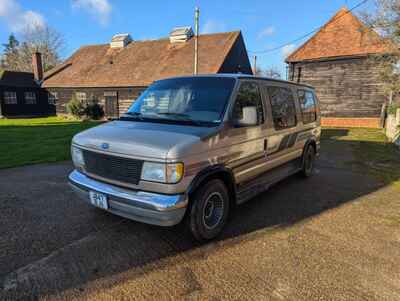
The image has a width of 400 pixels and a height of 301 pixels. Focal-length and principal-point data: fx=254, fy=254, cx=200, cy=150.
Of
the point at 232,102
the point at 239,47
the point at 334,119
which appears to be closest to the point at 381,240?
the point at 232,102

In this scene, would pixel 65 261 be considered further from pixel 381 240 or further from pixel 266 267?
pixel 381 240

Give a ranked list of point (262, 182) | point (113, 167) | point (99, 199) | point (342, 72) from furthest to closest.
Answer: point (342, 72), point (262, 182), point (99, 199), point (113, 167)

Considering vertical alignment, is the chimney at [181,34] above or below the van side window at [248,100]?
above

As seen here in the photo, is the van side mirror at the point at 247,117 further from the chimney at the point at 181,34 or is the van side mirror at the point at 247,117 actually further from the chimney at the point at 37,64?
the chimney at the point at 37,64

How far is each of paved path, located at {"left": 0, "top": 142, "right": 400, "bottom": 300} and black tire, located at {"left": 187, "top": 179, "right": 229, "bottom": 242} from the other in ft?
0.62

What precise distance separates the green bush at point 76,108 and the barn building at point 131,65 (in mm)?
1338

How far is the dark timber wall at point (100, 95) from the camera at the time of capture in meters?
23.1

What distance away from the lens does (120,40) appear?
87.4 feet

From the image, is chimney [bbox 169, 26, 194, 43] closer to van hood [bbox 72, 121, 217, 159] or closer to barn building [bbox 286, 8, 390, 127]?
barn building [bbox 286, 8, 390, 127]

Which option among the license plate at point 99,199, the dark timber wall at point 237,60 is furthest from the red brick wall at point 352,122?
the license plate at point 99,199

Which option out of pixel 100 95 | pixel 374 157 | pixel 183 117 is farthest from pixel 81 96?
pixel 183 117

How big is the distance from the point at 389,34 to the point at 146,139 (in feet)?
47.3

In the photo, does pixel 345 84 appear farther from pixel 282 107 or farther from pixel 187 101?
pixel 187 101

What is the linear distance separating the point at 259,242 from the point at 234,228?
46cm
